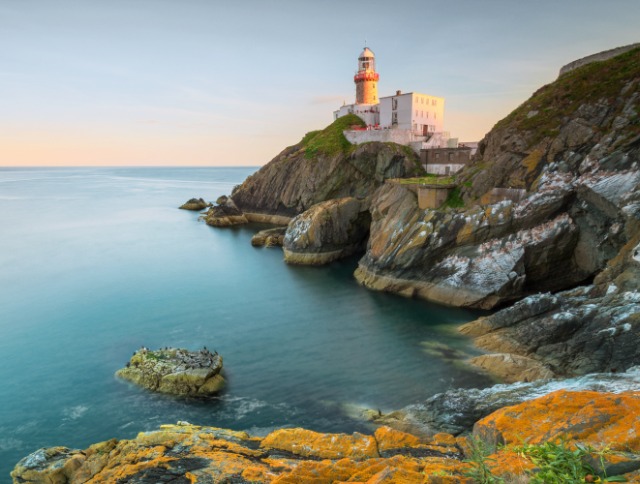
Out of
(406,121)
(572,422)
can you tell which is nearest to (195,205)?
→ (406,121)

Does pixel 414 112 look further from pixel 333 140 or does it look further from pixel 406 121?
pixel 333 140

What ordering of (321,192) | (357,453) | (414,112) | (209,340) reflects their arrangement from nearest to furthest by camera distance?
(357,453)
(209,340)
(414,112)
(321,192)

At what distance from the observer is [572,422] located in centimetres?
892

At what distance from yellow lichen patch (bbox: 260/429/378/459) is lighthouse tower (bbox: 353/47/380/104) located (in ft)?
271

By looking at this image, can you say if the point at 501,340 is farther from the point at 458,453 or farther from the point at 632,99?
the point at 632,99

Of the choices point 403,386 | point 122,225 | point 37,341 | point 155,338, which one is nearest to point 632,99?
point 403,386

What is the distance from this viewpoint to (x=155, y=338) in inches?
1235

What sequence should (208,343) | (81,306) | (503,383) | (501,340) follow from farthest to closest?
1. (81,306)
2. (208,343)
3. (501,340)
4. (503,383)

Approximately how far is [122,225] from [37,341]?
189 ft

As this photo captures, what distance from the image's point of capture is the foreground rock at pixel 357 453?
7941mm

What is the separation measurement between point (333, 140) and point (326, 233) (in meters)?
32.0

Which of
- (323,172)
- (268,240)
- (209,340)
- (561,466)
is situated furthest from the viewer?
(323,172)

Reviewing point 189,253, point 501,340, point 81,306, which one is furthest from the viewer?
point 189,253

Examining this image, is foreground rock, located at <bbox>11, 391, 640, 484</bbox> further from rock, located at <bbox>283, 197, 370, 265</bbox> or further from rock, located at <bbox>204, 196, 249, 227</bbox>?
rock, located at <bbox>204, 196, 249, 227</bbox>
